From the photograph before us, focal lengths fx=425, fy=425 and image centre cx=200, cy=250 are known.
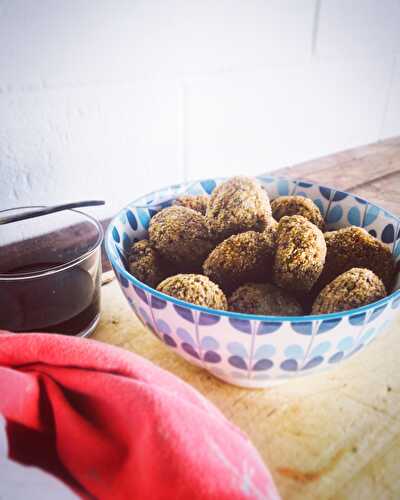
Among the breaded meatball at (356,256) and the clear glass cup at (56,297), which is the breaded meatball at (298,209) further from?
the clear glass cup at (56,297)

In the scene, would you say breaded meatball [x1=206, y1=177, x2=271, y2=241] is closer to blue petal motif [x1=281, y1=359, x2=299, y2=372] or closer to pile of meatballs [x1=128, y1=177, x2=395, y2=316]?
pile of meatballs [x1=128, y1=177, x2=395, y2=316]

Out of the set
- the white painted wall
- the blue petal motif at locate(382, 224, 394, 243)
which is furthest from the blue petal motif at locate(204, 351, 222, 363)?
the white painted wall

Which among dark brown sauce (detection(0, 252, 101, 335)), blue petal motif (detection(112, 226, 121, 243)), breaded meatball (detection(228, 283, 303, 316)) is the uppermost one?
blue petal motif (detection(112, 226, 121, 243))

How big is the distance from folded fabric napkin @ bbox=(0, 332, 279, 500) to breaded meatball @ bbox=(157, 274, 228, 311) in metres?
0.06

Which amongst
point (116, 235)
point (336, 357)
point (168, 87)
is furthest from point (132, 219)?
point (168, 87)

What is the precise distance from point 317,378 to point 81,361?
199 mm

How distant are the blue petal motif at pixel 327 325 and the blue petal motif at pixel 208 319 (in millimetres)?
66

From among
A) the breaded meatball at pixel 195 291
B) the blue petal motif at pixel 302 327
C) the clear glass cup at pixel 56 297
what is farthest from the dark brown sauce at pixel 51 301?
the blue petal motif at pixel 302 327

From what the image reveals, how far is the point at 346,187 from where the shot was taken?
0.85 metres

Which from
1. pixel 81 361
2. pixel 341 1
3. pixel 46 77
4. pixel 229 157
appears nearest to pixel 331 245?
pixel 81 361

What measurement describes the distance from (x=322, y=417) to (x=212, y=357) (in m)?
0.10

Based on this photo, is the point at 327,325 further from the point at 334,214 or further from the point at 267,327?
the point at 334,214

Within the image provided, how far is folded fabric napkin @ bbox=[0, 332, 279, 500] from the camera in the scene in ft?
0.74

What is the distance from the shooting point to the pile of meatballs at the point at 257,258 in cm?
32
